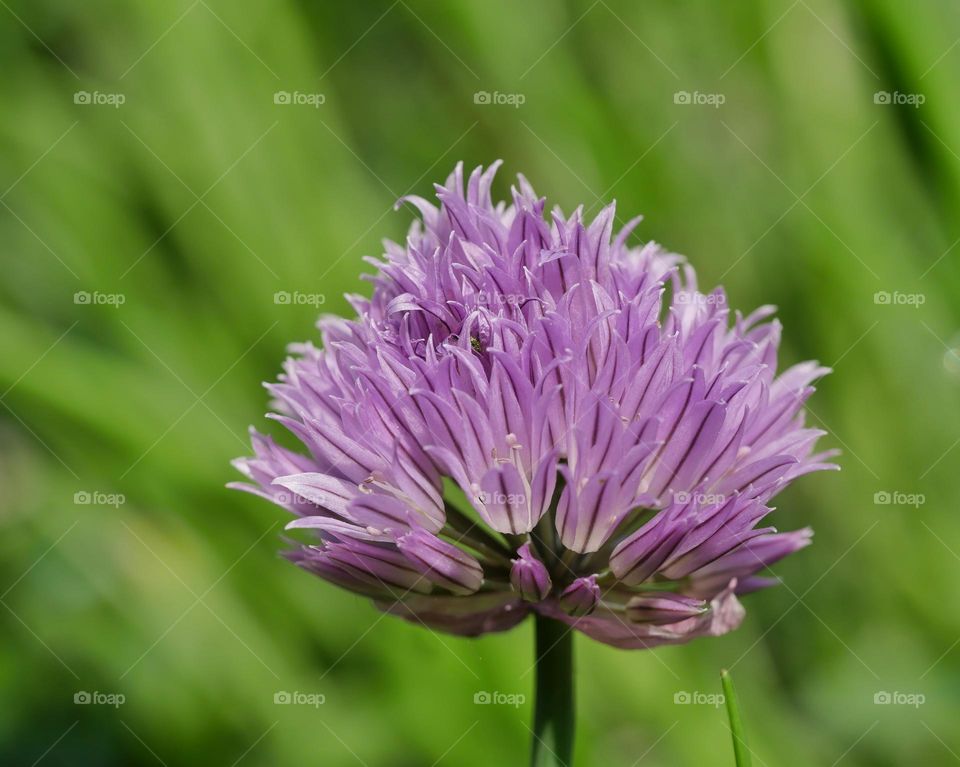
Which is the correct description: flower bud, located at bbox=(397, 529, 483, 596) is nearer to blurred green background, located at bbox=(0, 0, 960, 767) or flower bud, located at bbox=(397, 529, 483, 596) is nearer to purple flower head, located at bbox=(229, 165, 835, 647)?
purple flower head, located at bbox=(229, 165, 835, 647)

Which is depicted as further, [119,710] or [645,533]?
[119,710]

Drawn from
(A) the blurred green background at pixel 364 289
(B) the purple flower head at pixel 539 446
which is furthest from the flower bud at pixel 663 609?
(A) the blurred green background at pixel 364 289

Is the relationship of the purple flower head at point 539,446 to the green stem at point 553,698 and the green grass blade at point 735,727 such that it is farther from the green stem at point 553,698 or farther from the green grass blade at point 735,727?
the green grass blade at point 735,727

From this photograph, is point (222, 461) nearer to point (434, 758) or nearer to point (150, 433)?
point (150, 433)

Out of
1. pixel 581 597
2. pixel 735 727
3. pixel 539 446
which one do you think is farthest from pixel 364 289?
pixel 735 727

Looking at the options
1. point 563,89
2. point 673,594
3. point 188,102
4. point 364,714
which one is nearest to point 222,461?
point 364,714

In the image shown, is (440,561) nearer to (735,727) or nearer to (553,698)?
(553,698)

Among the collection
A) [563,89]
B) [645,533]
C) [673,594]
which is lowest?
[673,594]
